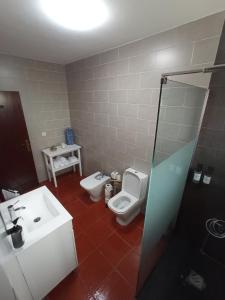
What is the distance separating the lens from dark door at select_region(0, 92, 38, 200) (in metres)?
2.33

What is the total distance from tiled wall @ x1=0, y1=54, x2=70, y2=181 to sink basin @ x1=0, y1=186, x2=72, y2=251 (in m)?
1.62

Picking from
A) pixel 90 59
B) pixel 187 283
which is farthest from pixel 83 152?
pixel 187 283

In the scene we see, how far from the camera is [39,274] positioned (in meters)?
1.21

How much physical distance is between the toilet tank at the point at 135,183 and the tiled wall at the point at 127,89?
0.11 m

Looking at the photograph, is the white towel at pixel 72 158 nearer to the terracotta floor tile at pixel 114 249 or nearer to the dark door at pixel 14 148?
the dark door at pixel 14 148

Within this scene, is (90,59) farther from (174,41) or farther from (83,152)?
(83,152)

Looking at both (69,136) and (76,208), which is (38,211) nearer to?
(76,208)

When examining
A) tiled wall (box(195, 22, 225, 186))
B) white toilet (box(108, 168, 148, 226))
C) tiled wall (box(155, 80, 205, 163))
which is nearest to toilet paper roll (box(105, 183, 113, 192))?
white toilet (box(108, 168, 148, 226))

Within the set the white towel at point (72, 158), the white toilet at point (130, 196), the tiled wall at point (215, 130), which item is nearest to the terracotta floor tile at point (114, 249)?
the white toilet at point (130, 196)

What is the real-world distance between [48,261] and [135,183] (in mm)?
1355

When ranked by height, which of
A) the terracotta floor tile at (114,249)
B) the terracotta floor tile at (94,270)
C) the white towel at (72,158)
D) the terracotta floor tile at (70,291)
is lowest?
the terracotta floor tile at (70,291)

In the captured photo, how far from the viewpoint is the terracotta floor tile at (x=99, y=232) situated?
191cm

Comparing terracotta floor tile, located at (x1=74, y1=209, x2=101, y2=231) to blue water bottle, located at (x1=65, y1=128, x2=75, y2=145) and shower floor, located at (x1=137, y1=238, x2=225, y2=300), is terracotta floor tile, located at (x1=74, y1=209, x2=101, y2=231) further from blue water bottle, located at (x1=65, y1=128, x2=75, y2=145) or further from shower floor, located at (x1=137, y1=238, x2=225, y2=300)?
blue water bottle, located at (x1=65, y1=128, x2=75, y2=145)

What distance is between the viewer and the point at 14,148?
2.54 metres
